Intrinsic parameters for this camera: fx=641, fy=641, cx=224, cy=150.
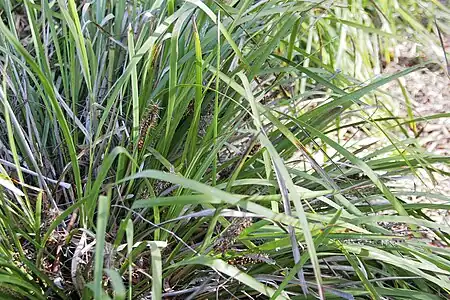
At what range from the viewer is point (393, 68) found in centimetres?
269

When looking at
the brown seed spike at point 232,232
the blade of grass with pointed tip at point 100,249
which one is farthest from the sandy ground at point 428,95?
the blade of grass with pointed tip at point 100,249

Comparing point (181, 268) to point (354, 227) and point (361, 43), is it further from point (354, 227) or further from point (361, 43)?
point (361, 43)

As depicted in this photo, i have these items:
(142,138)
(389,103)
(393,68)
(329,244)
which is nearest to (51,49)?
(142,138)

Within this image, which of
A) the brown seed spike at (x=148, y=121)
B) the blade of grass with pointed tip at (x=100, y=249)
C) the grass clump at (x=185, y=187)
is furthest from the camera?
the brown seed spike at (x=148, y=121)

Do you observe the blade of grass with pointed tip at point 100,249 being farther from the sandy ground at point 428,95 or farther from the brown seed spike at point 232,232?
the sandy ground at point 428,95

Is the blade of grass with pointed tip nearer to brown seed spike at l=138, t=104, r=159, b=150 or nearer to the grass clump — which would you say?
the grass clump

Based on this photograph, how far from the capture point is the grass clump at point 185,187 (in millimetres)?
1023

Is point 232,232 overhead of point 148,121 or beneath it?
beneath

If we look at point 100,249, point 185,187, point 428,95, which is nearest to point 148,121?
point 185,187

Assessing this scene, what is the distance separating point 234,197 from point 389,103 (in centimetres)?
160

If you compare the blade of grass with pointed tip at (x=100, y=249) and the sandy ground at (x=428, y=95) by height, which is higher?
the blade of grass with pointed tip at (x=100, y=249)

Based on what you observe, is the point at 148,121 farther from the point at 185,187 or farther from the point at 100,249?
the point at 100,249

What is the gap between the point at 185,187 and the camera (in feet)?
3.26

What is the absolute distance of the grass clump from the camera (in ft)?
3.36
